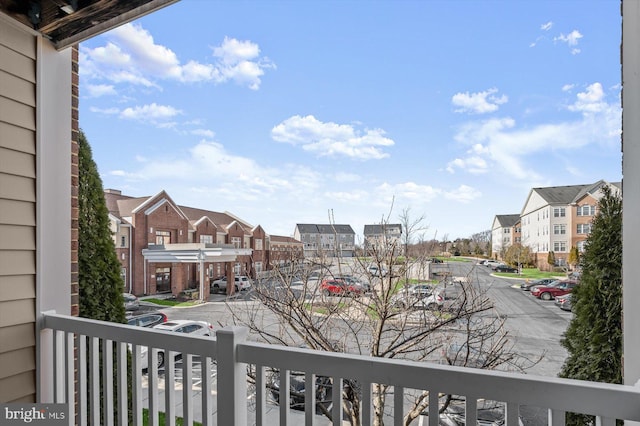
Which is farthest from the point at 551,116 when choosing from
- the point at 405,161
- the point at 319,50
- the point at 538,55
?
the point at 319,50

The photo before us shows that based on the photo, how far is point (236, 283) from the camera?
13.3 feet

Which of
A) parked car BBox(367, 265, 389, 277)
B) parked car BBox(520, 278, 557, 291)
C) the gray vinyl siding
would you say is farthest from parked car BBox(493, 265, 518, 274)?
the gray vinyl siding

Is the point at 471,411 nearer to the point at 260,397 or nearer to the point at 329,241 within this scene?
the point at 260,397

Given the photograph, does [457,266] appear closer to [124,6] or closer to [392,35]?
[392,35]

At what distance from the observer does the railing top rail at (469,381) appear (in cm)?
75

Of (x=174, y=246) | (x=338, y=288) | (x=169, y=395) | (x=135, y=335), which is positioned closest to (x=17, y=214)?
(x=135, y=335)

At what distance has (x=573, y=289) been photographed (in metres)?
2.31

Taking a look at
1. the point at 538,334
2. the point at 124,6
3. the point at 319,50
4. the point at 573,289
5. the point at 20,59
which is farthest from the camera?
the point at 319,50

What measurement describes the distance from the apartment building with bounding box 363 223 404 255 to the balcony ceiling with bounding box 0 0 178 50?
8.12 feet

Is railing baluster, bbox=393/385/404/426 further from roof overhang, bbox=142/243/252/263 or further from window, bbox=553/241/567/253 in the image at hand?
roof overhang, bbox=142/243/252/263

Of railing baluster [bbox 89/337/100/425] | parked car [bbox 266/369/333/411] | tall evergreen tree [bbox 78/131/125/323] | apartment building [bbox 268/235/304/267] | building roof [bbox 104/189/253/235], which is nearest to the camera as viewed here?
railing baluster [bbox 89/337/100/425]

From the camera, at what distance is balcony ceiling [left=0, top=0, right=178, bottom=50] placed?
1.55 m

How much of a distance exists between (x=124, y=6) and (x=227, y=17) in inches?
158

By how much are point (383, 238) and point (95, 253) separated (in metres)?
2.39
